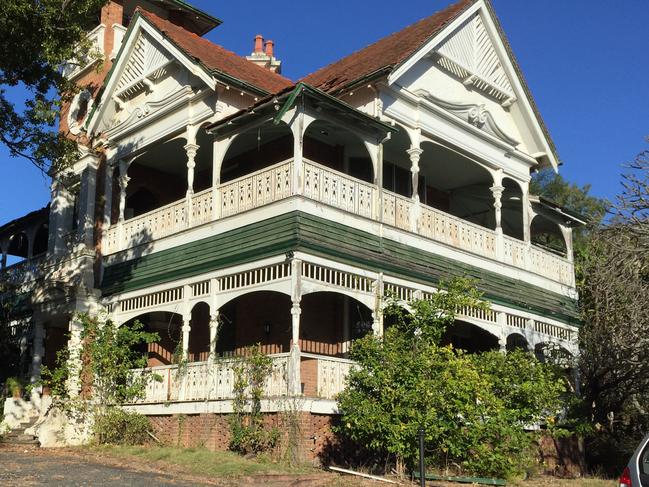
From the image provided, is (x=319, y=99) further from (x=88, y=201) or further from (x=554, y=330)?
(x=554, y=330)

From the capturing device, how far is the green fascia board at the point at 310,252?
50.0ft

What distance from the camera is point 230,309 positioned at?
19.5 m

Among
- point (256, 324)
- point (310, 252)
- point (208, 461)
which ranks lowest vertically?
point (208, 461)

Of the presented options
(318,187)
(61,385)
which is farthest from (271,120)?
(61,385)

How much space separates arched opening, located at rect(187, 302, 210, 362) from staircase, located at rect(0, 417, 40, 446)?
3891 millimetres

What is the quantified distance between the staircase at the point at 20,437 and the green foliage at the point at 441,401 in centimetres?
804

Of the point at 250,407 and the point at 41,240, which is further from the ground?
the point at 41,240

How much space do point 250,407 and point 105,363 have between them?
4.66m

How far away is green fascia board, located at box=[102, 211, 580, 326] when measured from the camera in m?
15.2

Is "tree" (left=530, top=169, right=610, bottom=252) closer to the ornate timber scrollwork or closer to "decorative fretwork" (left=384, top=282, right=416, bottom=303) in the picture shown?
the ornate timber scrollwork

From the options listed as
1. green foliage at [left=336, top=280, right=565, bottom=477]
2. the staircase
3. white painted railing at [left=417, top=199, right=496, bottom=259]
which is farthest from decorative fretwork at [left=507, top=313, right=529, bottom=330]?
the staircase

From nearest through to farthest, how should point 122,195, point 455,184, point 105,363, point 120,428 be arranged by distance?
point 120,428 < point 105,363 < point 122,195 < point 455,184

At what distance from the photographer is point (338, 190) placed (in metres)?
16.2

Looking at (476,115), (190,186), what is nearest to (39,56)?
(190,186)
